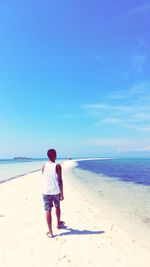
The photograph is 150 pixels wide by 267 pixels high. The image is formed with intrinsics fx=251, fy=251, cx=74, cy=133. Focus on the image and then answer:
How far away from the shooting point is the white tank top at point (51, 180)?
6.70 metres

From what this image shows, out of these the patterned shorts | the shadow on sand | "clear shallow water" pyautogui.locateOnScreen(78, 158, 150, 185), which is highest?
the patterned shorts

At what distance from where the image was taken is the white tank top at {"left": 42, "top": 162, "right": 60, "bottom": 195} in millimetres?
6703

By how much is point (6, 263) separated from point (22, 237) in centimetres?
153

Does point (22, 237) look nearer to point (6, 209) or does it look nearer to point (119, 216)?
point (6, 209)

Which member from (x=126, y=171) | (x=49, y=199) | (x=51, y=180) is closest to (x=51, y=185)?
(x=51, y=180)

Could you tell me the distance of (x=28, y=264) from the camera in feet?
16.6

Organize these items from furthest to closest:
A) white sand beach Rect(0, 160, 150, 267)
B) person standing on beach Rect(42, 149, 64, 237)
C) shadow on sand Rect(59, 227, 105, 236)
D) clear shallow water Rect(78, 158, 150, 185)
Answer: clear shallow water Rect(78, 158, 150, 185) → shadow on sand Rect(59, 227, 105, 236) → person standing on beach Rect(42, 149, 64, 237) → white sand beach Rect(0, 160, 150, 267)

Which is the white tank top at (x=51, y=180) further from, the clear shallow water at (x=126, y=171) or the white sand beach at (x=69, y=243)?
the clear shallow water at (x=126, y=171)

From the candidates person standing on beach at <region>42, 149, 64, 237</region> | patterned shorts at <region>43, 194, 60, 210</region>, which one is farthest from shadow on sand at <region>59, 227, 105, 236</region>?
patterned shorts at <region>43, 194, 60, 210</region>

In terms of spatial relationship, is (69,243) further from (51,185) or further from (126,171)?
(126,171)

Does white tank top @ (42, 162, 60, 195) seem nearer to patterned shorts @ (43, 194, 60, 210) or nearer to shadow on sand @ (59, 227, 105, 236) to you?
patterned shorts @ (43, 194, 60, 210)

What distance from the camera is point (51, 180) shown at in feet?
22.1

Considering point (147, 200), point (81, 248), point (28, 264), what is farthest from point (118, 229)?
point (147, 200)

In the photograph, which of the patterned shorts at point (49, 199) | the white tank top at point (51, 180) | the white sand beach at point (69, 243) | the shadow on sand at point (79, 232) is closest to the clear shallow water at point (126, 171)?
the white sand beach at point (69, 243)
